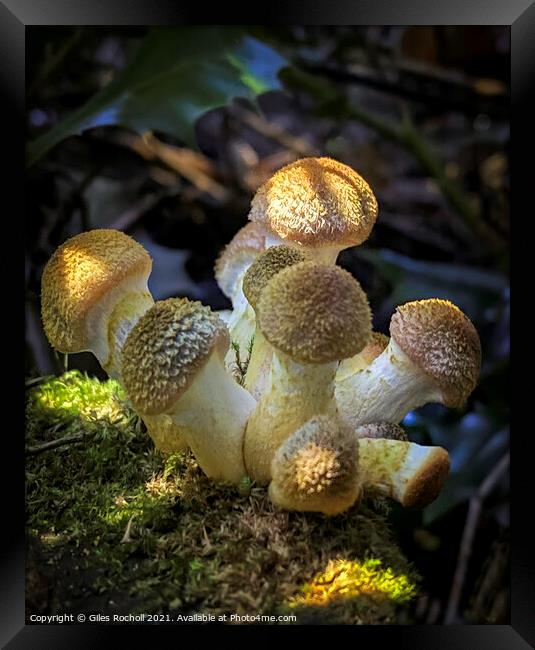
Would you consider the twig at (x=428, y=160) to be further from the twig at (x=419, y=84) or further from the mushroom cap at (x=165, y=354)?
the mushroom cap at (x=165, y=354)

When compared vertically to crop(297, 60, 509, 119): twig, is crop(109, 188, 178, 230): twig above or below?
below

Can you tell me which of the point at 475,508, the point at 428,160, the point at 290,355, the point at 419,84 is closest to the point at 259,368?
the point at 290,355

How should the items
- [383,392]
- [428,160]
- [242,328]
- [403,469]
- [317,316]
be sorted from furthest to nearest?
[428,160] → [242,328] → [383,392] → [403,469] → [317,316]

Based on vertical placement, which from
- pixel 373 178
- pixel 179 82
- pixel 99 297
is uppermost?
pixel 179 82

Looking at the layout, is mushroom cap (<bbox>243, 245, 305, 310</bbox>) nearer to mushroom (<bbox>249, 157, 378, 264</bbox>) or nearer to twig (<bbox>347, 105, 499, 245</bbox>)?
mushroom (<bbox>249, 157, 378, 264</bbox>)

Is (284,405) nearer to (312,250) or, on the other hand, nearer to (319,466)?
(319,466)

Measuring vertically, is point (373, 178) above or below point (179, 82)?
below

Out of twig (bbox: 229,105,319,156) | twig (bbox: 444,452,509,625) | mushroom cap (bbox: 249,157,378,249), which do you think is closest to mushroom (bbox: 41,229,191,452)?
mushroom cap (bbox: 249,157,378,249)
